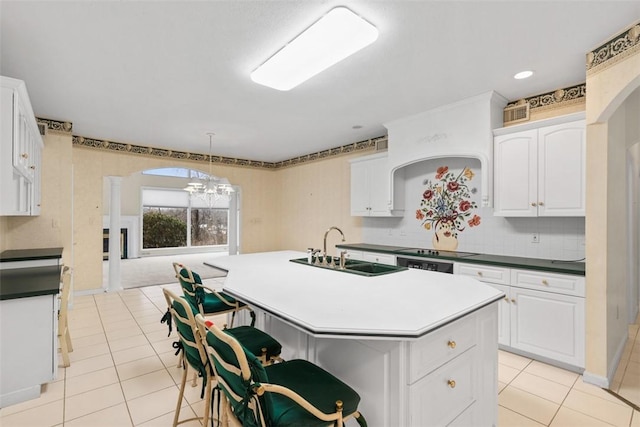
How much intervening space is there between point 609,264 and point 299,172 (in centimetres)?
532

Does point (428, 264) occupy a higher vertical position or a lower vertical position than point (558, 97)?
lower

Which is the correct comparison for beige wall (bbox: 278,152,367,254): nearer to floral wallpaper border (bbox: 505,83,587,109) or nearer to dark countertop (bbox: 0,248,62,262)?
floral wallpaper border (bbox: 505,83,587,109)

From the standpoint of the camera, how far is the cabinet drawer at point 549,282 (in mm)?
2523

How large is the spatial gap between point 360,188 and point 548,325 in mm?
2917

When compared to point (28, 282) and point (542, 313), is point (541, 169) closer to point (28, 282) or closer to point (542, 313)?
point (542, 313)

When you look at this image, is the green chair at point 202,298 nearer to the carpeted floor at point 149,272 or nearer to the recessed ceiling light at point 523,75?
the carpeted floor at point 149,272

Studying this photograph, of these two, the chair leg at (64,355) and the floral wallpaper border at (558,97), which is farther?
the floral wallpaper border at (558,97)

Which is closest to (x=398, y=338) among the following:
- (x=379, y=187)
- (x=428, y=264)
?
(x=428, y=264)

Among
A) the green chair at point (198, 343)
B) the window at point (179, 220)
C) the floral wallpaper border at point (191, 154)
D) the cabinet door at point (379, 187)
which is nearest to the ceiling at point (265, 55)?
the floral wallpaper border at point (191, 154)

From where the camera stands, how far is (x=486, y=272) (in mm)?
3064

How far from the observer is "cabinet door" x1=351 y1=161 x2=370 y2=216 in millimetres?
4779

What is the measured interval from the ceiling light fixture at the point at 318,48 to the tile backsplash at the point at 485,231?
2.27 metres

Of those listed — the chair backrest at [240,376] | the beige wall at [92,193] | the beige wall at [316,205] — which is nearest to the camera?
the chair backrest at [240,376]

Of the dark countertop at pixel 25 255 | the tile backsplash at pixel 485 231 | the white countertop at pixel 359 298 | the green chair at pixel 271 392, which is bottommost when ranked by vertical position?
the green chair at pixel 271 392
